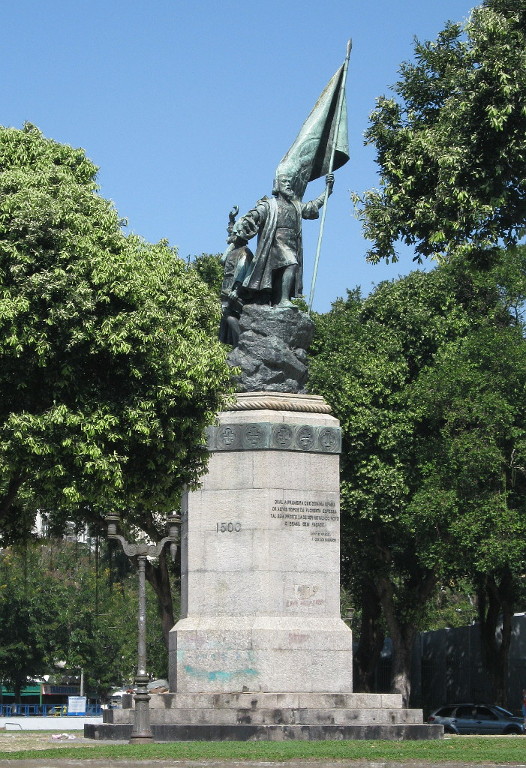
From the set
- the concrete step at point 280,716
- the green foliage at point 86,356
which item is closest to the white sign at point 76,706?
the concrete step at point 280,716

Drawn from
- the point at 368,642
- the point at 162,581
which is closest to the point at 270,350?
the point at 162,581

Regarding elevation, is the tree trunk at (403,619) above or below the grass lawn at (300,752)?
above

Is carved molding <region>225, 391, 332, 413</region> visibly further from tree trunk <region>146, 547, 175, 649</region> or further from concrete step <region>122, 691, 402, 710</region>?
tree trunk <region>146, 547, 175, 649</region>

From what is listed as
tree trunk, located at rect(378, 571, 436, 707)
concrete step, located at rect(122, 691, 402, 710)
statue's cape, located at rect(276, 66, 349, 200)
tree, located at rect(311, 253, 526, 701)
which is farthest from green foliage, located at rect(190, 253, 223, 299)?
concrete step, located at rect(122, 691, 402, 710)

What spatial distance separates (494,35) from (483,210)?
97.7 inches

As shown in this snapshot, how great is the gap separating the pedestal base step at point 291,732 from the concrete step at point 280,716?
1.22 ft

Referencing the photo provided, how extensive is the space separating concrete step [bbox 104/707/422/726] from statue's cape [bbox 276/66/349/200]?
34.3ft

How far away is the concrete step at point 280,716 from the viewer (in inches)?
870

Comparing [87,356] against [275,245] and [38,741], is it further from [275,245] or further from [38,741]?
[38,741]

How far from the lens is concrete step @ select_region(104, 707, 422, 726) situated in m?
22.1

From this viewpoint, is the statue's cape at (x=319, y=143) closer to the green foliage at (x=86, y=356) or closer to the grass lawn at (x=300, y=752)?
the green foliage at (x=86, y=356)

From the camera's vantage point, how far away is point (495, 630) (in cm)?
4556

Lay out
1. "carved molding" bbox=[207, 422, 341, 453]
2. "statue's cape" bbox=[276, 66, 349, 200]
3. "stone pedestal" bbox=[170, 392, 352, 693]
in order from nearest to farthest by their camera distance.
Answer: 1. "stone pedestal" bbox=[170, 392, 352, 693]
2. "carved molding" bbox=[207, 422, 341, 453]
3. "statue's cape" bbox=[276, 66, 349, 200]

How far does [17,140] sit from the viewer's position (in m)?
21.5
